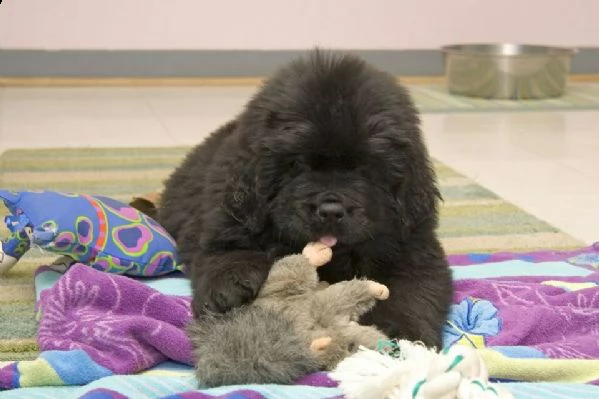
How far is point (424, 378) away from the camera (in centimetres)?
150

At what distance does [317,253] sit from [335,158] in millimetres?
202

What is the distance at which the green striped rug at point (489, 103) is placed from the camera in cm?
575

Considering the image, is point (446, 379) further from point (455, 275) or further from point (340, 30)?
point (340, 30)

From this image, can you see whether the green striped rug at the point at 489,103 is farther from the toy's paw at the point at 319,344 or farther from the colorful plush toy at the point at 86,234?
the toy's paw at the point at 319,344

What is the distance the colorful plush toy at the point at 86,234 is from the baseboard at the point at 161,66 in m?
3.79

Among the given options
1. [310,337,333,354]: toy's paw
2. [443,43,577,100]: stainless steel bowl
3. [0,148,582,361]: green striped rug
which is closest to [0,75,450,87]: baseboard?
[443,43,577,100]: stainless steel bowl

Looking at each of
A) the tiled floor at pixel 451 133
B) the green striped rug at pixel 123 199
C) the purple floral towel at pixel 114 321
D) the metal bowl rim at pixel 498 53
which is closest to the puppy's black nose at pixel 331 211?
the purple floral towel at pixel 114 321

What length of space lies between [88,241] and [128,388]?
2.42ft

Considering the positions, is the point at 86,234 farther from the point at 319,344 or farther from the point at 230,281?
the point at 319,344

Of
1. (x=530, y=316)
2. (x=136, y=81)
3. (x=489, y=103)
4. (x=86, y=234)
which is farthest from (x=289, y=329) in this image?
(x=136, y=81)

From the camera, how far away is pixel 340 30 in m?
6.68

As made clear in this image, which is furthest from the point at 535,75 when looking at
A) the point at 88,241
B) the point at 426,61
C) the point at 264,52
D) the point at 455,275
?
the point at 88,241

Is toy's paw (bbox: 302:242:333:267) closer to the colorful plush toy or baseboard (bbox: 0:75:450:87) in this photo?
the colorful plush toy

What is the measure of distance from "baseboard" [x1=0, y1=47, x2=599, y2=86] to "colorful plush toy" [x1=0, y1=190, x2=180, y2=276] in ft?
12.4
